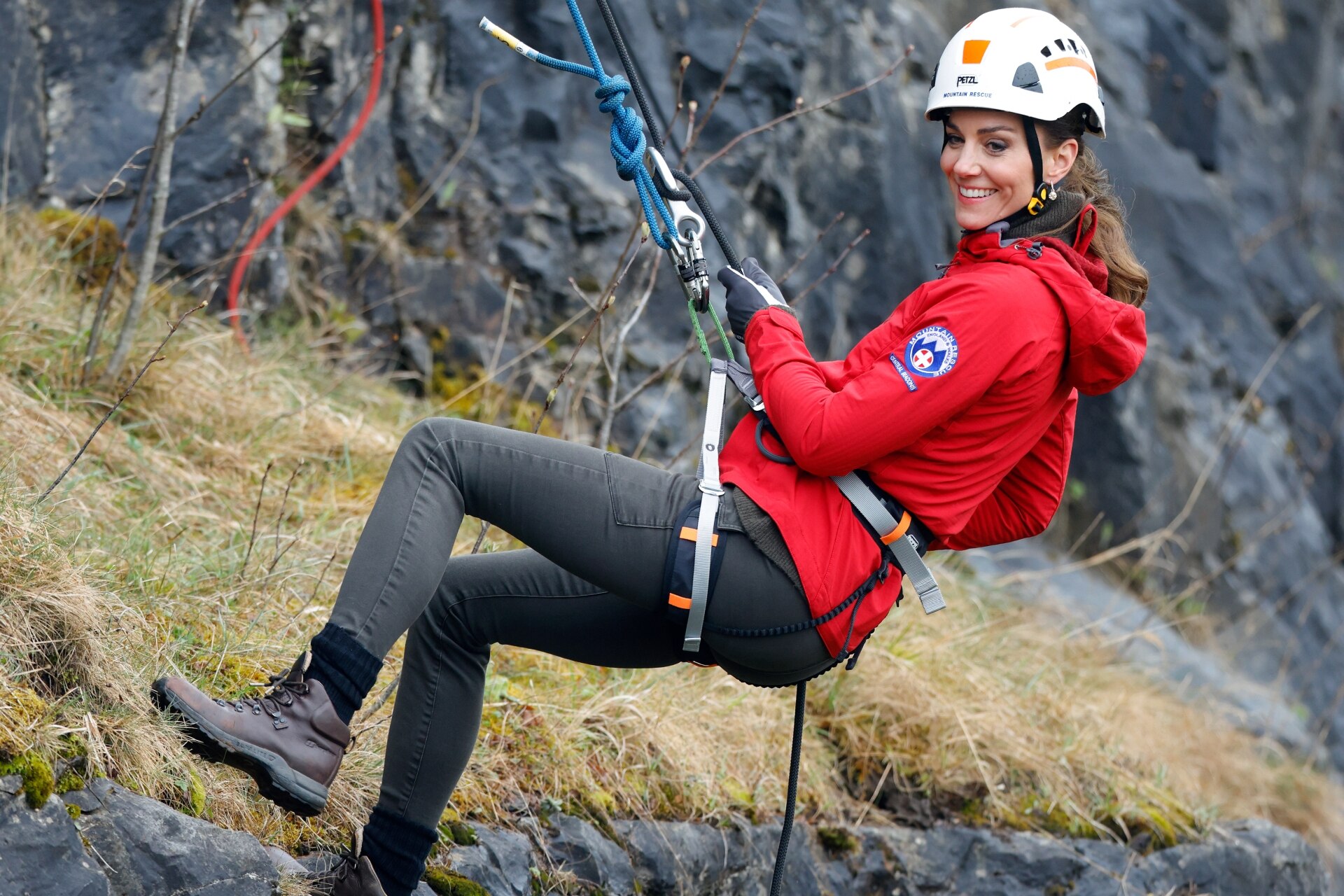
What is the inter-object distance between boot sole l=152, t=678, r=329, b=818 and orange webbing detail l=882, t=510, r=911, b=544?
113 centimetres

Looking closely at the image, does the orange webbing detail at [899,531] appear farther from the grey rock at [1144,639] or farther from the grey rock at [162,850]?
the grey rock at [1144,639]

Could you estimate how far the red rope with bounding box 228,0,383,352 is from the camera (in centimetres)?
480

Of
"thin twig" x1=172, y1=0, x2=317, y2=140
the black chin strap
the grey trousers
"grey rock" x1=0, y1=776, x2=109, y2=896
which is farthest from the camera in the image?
"thin twig" x1=172, y1=0, x2=317, y2=140

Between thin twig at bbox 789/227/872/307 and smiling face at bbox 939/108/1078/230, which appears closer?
smiling face at bbox 939/108/1078/230

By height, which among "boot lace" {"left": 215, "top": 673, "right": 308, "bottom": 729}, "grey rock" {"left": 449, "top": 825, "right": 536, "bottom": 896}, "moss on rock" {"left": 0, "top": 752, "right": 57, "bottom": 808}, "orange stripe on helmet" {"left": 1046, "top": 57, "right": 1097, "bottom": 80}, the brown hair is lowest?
"grey rock" {"left": 449, "top": 825, "right": 536, "bottom": 896}

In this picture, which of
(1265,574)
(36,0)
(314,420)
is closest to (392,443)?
(314,420)

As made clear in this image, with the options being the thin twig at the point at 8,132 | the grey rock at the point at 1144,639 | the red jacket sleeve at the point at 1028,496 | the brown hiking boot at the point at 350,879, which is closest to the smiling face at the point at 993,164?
the red jacket sleeve at the point at 1028,496

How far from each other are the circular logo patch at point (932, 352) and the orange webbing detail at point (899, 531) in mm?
298

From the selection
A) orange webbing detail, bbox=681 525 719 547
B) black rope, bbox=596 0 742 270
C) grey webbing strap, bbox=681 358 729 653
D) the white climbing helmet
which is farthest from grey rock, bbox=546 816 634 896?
the white climbing helmet

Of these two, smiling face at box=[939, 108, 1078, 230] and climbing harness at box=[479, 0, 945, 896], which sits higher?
smiling face at box=[939, 108, 1078, 230]

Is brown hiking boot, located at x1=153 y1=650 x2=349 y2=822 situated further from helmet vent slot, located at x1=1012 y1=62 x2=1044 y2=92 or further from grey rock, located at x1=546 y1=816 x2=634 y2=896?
helmet vent slot, located at x1=1012 y1=62 x2=1044 y2=92

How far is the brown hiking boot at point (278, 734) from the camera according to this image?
2.14m

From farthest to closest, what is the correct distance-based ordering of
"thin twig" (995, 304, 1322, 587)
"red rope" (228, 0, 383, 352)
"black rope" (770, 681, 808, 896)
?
"thin twig" (995, 304, 1322, 587) < "red rope" (228, 0, 383, 352) < "black rope" (770, 681, 808, 896)

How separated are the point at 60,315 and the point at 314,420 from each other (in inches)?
35.6
